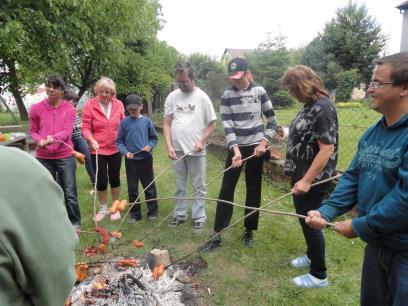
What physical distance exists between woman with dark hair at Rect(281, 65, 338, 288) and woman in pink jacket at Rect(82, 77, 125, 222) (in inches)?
96.5

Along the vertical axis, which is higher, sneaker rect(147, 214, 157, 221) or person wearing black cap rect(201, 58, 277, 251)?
person wearing black cap rect(201, 58, 277, 251)

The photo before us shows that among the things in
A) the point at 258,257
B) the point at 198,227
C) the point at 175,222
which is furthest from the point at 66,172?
the point at 258,257

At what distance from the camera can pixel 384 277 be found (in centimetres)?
185

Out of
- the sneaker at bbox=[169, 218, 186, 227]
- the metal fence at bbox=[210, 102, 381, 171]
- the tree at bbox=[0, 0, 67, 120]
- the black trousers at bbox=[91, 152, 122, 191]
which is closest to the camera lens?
the sneaker at bbox=[169, 218, 186, 227]

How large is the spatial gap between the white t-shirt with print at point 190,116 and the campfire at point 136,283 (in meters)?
1.41

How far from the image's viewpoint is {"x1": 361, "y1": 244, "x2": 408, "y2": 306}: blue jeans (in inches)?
66.9

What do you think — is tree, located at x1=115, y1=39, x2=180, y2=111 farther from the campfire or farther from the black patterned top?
the black patterned top

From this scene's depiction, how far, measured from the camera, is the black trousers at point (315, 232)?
2883 mm

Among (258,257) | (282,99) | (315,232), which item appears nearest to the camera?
(315,232)

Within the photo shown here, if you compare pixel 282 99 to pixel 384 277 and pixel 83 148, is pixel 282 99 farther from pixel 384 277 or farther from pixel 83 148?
pixel 384 277

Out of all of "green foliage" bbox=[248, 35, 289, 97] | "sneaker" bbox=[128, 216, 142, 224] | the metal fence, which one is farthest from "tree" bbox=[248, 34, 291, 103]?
"sneaker" bbox=[128, 216, 142, 224]

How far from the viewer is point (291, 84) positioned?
2.84 meters

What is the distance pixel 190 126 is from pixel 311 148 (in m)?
1.69

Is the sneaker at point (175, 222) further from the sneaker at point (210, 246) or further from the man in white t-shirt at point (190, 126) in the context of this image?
the sneaker at point (210, 246)
